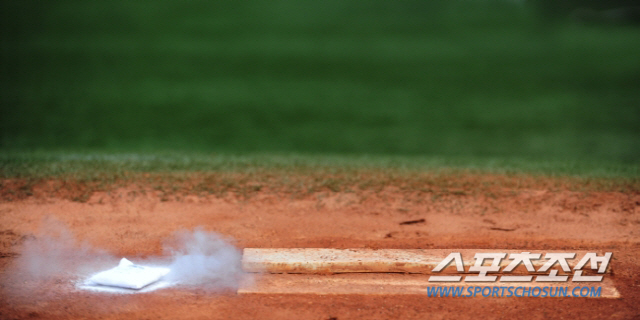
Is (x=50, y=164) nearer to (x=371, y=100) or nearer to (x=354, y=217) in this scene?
(x=354, y=217)

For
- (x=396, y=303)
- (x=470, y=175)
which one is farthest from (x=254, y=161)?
(x=396, y=303)

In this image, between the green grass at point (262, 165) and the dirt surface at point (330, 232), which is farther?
the green grass at point (262, 165)

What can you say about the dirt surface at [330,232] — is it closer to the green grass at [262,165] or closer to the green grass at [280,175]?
the green grass at [280,175]

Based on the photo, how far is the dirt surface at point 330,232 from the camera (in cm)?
253

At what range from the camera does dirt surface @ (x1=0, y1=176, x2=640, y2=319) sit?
2527mm

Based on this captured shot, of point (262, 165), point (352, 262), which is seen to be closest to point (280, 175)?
point (262, 165)

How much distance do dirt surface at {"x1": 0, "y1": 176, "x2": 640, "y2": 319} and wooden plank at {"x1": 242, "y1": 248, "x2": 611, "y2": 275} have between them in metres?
0.27

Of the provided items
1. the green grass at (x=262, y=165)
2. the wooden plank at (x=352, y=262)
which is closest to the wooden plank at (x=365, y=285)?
the wooden plank at (x=352, y=262)

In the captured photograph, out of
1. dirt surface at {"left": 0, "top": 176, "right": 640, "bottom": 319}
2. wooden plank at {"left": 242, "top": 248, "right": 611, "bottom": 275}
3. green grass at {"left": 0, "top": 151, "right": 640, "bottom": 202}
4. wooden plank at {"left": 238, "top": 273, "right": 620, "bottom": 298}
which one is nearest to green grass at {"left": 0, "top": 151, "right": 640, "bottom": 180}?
green grass at {"left": 0, "top": 151, "right": 640, "bottom": 202}

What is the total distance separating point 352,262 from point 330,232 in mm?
664

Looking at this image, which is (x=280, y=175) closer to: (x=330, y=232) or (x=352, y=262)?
(x=330, y=232)

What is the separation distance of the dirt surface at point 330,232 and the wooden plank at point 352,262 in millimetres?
274

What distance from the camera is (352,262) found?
2.97 metres

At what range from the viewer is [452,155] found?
7.07 meters
